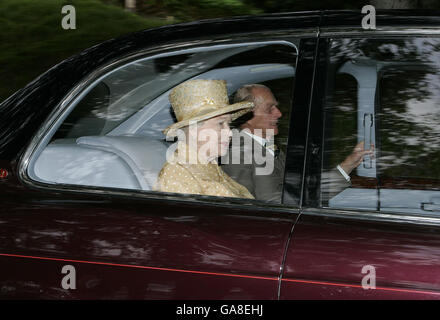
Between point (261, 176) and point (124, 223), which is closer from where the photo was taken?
point (124, 223)

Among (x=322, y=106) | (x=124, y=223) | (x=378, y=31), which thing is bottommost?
(x=124, y=223)

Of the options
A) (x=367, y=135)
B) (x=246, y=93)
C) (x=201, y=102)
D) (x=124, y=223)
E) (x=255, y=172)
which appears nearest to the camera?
(x=124, y=223)

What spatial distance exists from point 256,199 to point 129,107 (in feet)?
3.40

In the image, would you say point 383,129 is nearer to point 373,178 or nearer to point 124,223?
point 373,178

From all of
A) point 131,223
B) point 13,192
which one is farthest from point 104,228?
point 13,192

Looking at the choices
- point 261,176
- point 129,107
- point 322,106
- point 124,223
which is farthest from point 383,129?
point 129,107

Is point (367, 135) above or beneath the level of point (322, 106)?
beneath

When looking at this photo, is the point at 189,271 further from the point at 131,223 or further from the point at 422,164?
the point at 422,164

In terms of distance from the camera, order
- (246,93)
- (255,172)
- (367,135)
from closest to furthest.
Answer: (367,135) → (255,172) → (246,93)

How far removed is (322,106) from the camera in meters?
2.30

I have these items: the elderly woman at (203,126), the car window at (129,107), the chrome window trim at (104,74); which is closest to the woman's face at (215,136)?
the elderly woman at (203,126)

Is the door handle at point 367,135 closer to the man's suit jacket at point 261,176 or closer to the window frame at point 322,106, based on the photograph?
the man's suit jacket at point 261,176

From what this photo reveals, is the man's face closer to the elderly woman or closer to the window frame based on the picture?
the elderly woman

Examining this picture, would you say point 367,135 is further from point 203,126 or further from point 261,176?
point 203,126
